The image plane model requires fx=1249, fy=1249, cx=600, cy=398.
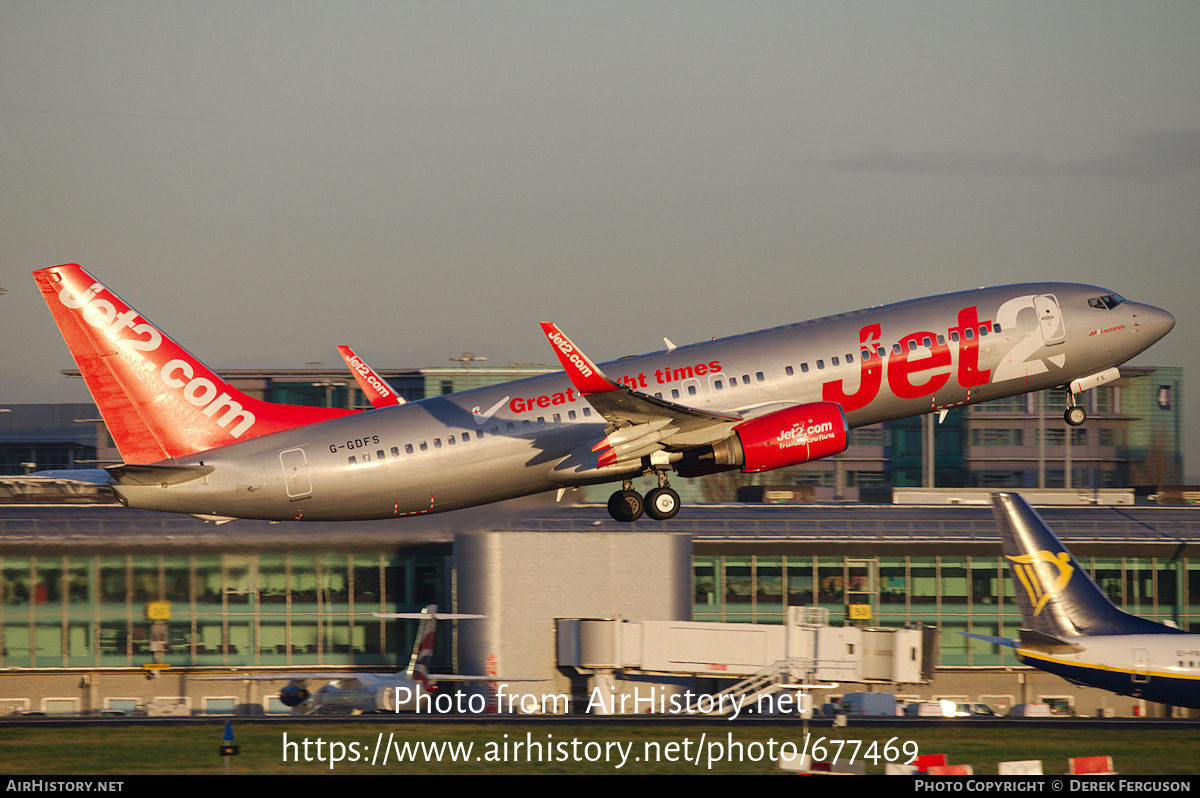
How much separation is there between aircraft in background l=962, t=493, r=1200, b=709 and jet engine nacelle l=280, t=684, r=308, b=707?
99.0ft

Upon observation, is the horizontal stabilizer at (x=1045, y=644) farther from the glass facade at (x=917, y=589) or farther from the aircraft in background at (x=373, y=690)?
the aircraft in background at (x=373, y=690)

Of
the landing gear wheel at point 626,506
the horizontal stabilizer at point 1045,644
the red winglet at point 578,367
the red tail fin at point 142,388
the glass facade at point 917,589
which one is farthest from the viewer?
the glass facade at point 917,589

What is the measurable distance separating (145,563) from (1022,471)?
11696cm

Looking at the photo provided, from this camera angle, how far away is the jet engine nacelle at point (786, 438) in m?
35.9

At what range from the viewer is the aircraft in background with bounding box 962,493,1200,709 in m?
46.2

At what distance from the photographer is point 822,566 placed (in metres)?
68.1

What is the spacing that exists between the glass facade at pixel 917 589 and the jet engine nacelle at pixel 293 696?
21880 millimetres

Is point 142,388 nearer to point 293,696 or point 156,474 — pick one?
point 156,474

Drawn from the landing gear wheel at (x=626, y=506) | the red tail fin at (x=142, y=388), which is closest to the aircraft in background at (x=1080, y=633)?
the landing gear wheel at (x=626, y=506)

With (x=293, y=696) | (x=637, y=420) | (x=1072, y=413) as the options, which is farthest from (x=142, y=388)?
(x=1072, y=413)

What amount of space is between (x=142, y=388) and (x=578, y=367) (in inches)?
527

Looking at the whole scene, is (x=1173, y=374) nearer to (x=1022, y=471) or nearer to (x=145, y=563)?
(x=1022, y=471)

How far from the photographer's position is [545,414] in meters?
36.2

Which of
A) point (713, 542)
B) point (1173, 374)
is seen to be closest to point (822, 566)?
point (713, 542)
